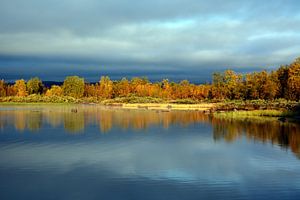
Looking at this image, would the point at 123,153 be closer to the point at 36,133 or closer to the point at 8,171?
the point at 8,171

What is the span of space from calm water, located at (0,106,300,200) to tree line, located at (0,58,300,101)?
131 feet

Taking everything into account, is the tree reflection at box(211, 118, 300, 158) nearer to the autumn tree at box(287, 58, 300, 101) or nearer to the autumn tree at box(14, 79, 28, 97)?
the autumn tree at box(287, 58, 300, 101)

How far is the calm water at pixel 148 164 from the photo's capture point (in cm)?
1392

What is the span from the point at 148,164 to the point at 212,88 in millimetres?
80404

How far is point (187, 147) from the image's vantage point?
964 inches

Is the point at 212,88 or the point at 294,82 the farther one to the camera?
the point at 212,88

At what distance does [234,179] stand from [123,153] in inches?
304

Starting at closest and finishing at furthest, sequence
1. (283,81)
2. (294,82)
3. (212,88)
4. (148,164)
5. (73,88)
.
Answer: (148,164) → (294,82) → (283,81) → (212,88) → (73,88)

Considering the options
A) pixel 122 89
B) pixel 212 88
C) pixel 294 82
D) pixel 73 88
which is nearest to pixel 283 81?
pixel 294 82

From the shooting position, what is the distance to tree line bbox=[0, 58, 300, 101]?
70875 millimetres

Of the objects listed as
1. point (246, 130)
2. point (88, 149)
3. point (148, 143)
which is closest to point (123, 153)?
point (88, 149)

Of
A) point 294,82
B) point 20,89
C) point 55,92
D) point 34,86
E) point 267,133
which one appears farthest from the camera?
point 34,86

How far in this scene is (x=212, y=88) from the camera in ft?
320

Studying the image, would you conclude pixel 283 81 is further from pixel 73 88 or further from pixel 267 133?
pixel 73 88
